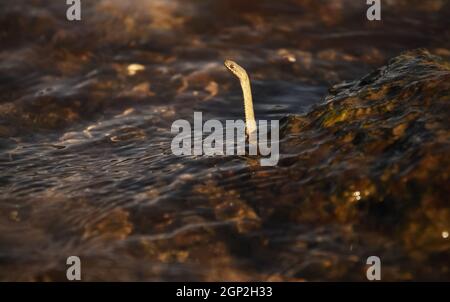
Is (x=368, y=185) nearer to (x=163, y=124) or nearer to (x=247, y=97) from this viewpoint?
(x=247, y=97)

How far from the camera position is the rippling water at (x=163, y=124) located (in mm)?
3094

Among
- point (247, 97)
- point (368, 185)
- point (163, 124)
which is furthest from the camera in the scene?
point (163, 124)

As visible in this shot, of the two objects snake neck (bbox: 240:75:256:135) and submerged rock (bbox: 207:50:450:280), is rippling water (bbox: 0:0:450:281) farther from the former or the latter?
snake neck (bbox: 240:75:256:135)

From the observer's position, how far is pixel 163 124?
16.8 ft

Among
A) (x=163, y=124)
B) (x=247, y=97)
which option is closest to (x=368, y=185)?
(x=247, y=97)

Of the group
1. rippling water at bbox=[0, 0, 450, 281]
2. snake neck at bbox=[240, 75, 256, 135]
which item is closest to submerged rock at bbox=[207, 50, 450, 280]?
rippling water at bbox=[0, 0, 450, 281]

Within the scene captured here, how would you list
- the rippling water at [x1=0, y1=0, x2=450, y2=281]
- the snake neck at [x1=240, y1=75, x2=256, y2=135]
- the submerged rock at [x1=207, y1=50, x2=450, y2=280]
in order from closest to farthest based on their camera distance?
the submerged rock at [x1=207, y1=50, x2=450, y2=280] < the rippling water at [x1=0, y1=0, x2=450, y2=281] < the snake neck at [x1=240, y1=75, x2=256, y2=135]

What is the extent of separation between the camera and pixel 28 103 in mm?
5531

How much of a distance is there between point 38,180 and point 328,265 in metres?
2.40

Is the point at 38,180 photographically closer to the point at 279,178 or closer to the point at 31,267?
the point at 31,267

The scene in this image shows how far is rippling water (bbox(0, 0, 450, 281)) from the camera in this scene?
3.09m

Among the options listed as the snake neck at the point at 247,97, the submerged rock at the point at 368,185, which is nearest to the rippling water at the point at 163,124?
the submerged rock at the point at 368,185

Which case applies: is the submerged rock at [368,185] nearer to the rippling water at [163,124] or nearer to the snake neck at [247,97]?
the rippling water at [163,124]
